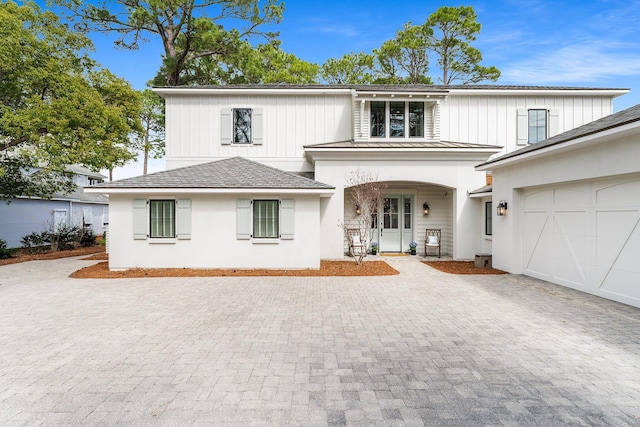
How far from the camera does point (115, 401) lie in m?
2.93

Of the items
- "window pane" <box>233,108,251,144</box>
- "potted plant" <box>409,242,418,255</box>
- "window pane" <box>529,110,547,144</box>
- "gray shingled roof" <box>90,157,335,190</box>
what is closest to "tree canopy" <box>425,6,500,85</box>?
"window pane" <box>529,110,547,144</box>

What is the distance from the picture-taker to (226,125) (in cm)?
1291

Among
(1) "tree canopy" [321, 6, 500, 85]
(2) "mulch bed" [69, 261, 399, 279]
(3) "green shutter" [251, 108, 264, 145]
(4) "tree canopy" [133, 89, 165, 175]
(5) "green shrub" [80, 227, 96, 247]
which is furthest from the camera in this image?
(4) "tree canopy" [133, 89, 165, 175]

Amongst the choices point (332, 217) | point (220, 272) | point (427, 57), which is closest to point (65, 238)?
point (220, 272)

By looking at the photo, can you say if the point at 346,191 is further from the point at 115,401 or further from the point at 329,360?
the point at 115,401

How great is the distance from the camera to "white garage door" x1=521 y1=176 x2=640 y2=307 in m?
5.74

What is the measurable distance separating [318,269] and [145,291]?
4.64 m

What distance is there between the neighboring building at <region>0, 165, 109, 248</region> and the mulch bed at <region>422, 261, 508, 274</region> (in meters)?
15.8

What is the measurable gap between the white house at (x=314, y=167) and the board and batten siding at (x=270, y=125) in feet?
0.14

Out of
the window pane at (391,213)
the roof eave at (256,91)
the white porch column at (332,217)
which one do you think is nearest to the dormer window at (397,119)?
the roof eave at (256,91)

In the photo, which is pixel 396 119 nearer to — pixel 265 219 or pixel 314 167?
pixel 314 167

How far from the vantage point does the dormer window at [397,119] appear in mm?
12266

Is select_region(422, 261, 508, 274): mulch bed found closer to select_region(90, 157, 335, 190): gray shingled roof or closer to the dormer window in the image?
select_region(90, 157, 335, 190): gray shingled roof

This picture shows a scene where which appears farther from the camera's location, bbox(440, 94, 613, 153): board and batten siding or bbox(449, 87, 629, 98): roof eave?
bbox(440, 94, 613, 153): board and batten siding
